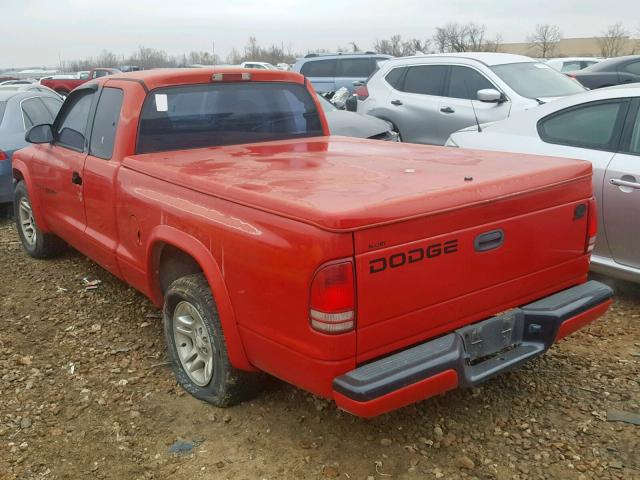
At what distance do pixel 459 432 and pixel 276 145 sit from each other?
7.47 feet

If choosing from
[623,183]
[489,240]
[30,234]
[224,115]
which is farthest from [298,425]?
[30,234]

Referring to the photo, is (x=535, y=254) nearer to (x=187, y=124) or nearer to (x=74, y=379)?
(x=187, y=124)

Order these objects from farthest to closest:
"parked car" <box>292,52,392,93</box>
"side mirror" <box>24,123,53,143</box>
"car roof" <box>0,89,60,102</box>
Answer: "parked car" <box>292,52,392,93</box>
"car roof" <box>0,89,60,102</box>
"side mirror" <box>24,123,53,143</box>

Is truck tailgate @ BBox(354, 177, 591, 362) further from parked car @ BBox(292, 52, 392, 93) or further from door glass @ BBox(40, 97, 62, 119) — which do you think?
parked car @ BBox(292, 52, 392, 93)

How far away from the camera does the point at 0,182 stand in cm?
723

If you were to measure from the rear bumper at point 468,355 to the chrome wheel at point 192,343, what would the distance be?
3.46ft

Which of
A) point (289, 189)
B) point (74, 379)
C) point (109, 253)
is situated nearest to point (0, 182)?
point (109, 253)

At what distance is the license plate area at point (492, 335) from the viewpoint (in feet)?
8.79

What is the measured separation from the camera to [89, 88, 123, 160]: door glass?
406 cm

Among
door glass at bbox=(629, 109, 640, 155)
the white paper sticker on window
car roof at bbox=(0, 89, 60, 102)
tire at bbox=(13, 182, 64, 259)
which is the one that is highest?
the white paper sticker on window

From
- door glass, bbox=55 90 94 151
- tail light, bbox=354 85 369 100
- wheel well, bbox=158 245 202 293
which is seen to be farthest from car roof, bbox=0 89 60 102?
wheel well, bbox=158 245 202 293

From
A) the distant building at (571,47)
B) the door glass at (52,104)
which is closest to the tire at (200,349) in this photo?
the door glass at (52,104)

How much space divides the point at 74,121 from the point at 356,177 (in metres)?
2.80

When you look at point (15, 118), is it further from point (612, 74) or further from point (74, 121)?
point (612, 74)
